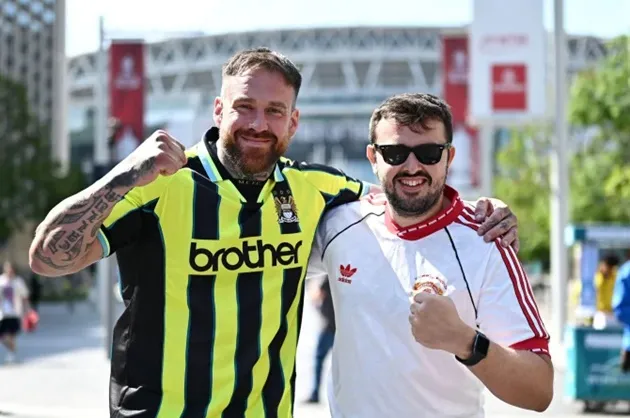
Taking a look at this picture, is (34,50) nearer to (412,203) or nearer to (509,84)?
(509,84)

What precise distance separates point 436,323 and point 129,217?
1.14 metres

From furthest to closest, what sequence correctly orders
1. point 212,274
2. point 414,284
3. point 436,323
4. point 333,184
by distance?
1. point 333,184
2. point 212,274
3. point 414,284
4. point 436,323

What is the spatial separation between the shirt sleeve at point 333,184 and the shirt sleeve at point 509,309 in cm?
78

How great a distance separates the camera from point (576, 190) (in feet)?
138

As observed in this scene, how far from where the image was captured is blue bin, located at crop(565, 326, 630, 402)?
12.2 meters

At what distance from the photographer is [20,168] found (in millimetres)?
37625

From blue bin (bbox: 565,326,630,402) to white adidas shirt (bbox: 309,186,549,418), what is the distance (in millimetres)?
9238

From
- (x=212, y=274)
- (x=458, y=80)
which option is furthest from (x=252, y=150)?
(x=458, y=80)

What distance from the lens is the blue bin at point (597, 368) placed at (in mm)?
12227

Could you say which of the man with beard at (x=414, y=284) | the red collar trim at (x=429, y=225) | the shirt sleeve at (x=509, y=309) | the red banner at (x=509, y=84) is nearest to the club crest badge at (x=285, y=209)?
the man with beard at (x=414, y=284)

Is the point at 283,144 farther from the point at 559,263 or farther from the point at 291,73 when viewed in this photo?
the point at 559,263

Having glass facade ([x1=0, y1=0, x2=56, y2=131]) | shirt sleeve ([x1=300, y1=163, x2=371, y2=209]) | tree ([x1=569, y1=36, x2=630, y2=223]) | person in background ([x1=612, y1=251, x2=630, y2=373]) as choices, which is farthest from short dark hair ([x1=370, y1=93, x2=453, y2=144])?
glass facade ([x1=0, y1=0, x2=56, y2=131])

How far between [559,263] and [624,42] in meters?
4.27

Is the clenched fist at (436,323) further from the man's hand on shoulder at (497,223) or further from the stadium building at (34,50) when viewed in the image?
the stadium building at (34,50)
